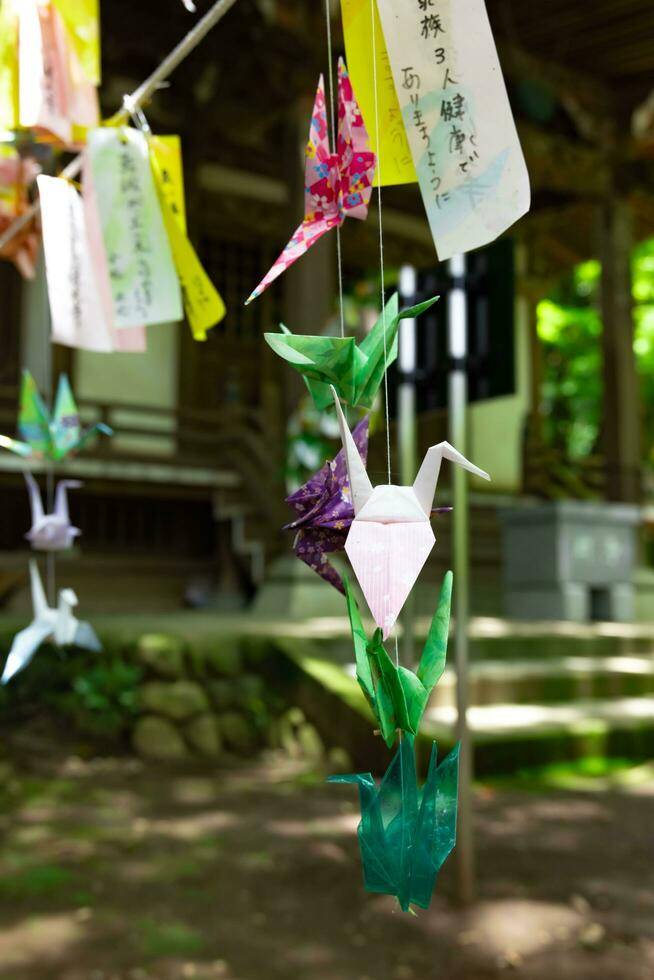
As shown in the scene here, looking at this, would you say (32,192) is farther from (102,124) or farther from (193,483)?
(193,483)

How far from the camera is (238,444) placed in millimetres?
8898

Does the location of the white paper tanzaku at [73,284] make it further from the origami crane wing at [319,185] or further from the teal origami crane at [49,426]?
the origami crane wing at [319,185]

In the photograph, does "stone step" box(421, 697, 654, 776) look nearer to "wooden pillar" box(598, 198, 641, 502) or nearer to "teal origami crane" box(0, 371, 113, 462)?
"teal origami crane" box(0, 371, 113, 462)

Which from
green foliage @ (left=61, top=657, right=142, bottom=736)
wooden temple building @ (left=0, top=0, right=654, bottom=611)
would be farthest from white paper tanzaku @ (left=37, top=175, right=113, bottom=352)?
wooden temple building @ (left=0, top=0, right=654, bottom=611)

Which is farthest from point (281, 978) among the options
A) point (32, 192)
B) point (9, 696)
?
point (9, 696)

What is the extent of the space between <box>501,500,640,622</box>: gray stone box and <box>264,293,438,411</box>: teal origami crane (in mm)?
7657

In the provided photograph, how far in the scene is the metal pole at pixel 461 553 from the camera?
3400 mm

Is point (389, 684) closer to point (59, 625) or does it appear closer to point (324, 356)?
point (324, 356)

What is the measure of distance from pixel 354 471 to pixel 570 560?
7.91 metres

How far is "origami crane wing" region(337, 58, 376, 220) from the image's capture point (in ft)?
3.96

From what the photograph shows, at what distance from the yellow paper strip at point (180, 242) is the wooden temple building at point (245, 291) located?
533 cm

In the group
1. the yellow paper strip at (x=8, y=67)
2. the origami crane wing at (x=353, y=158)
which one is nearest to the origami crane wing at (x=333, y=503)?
the origami crane wing at (x=353, y=158)

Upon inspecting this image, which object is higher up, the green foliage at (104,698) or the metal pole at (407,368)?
the metal pole at (407,368)

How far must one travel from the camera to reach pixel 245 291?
452 inches
